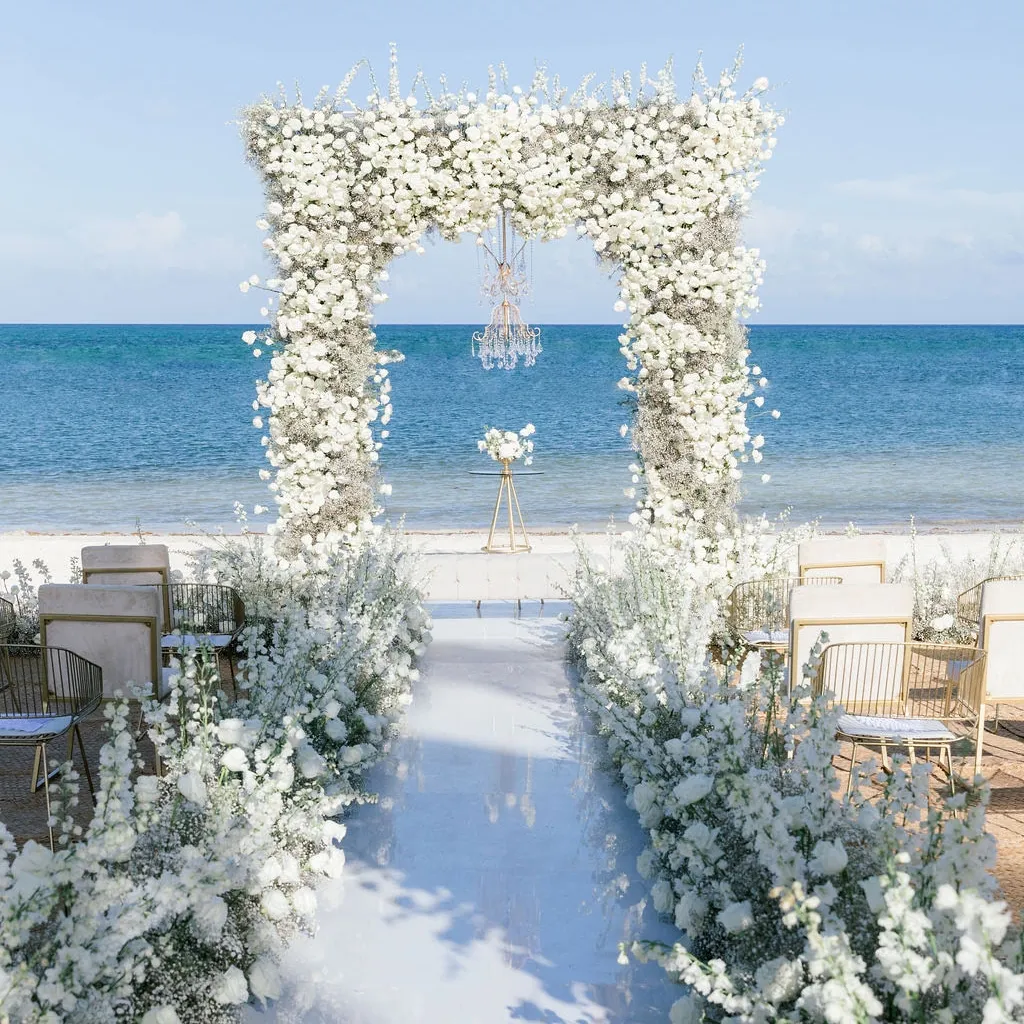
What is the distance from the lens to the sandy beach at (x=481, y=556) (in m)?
8.58

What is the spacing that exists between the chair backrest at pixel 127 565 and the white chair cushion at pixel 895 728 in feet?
12.7

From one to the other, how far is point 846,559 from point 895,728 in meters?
2.16

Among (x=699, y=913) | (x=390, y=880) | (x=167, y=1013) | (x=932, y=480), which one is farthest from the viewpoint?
(x=932, y=480)

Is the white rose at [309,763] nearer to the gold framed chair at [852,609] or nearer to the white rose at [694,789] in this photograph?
the white rose at [694,789]

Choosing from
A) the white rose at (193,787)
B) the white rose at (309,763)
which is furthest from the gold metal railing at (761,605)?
the white rose at (193,787)

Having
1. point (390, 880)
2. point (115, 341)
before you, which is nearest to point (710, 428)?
point (390, 880)

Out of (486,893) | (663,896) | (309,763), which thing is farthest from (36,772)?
(663,896)

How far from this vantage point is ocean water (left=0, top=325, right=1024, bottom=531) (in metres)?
19.5

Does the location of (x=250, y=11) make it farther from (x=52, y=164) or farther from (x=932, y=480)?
(x=52, y=164)

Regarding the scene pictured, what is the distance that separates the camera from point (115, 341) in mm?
58656

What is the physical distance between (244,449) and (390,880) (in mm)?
24730

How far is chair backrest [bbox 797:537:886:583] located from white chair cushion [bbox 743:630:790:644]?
1.20ft

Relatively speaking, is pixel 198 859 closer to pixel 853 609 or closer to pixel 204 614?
pixel 853 609

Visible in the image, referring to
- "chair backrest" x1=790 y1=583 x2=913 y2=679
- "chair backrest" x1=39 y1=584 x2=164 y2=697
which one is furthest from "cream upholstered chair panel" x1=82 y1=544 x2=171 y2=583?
"chair backrest" x1=790 y1=583 x2=913 y2=679
